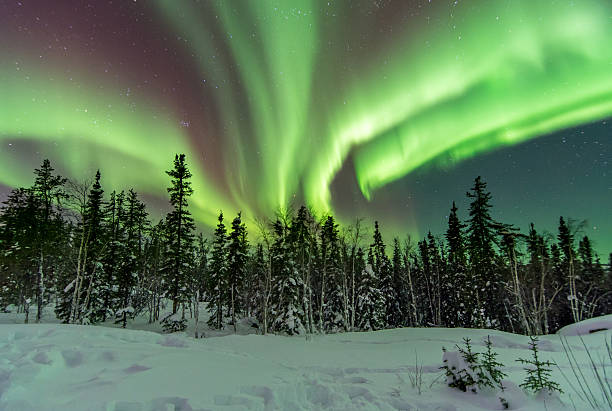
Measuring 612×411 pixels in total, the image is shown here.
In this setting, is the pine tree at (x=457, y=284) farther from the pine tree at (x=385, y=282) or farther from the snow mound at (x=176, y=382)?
the snow mound at (x=176, y=382)

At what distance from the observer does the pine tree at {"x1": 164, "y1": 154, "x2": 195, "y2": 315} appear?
2283 cm

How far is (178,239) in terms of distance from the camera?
76.6 ft

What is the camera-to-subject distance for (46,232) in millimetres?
21750

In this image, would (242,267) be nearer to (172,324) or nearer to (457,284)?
(172,324)

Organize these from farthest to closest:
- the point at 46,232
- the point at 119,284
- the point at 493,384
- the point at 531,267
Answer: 1. the point at 531,267
2. the point at 119,284
3. the point at 46,232
4. the point at 493,384

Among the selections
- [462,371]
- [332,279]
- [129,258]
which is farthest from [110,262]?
[462,371]

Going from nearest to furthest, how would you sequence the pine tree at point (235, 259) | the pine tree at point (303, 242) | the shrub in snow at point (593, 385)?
1. the shrub in snow at point (593, 385)
2. the pine tree at point (303, 242)
3. the pine tree at point (235, 259)

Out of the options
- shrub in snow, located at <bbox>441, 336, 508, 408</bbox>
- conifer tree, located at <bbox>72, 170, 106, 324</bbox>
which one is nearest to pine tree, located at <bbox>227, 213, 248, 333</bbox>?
conifer tree, located at <bbox>72, 170, 106, 324</bbox>

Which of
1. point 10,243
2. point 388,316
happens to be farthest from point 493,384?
point 388,316

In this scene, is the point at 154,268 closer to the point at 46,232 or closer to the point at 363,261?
the point at 46,232

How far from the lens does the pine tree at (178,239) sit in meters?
22.8

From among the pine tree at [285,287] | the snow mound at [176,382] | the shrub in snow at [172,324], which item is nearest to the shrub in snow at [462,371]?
the snow mound at [176,382]

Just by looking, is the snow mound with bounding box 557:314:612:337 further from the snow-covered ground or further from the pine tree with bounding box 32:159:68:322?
the pine tree with bounding box 32:159:68:322

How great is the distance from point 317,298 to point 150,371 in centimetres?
3024
